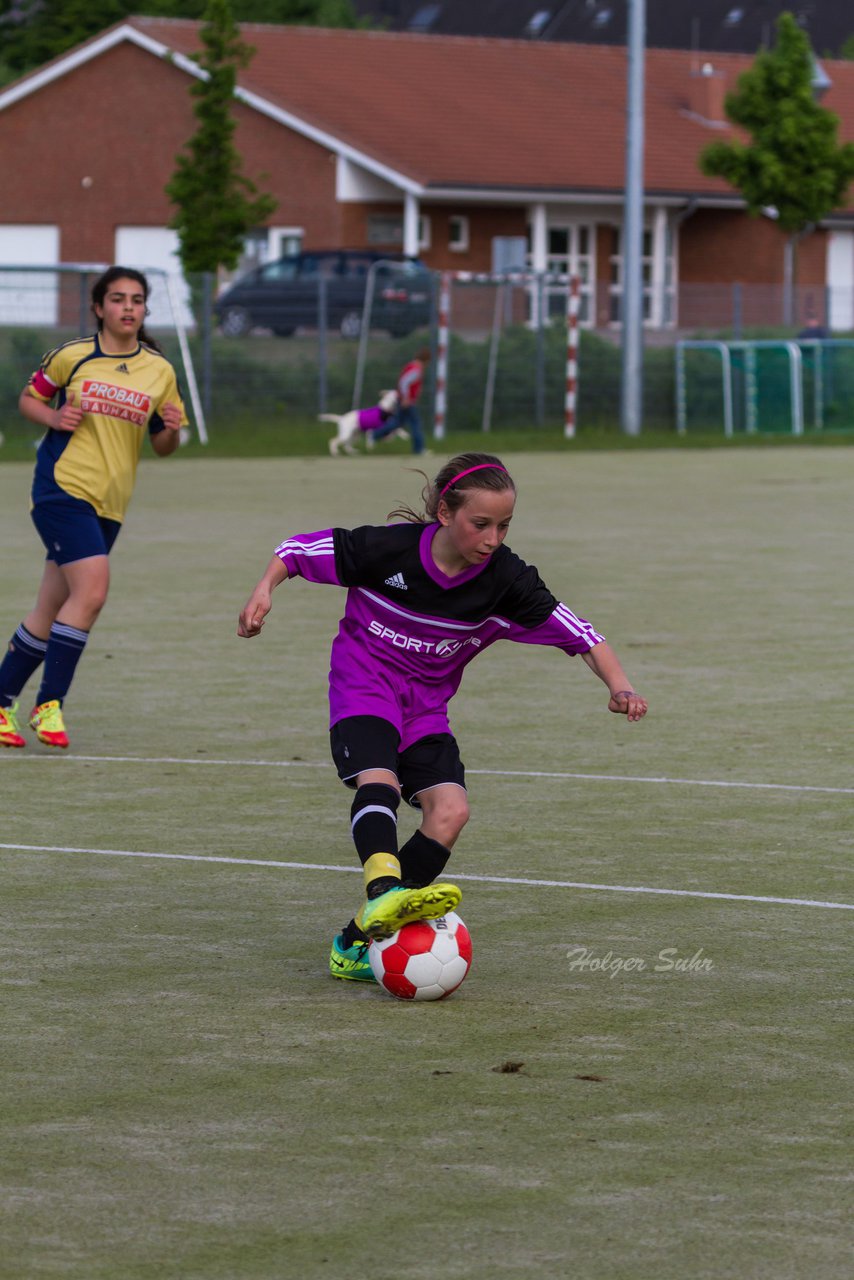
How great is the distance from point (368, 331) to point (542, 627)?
28.5m

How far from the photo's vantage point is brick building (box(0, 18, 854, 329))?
5184cm

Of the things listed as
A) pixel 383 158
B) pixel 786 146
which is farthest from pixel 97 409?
pixel 383 158

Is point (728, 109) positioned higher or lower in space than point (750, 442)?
higher

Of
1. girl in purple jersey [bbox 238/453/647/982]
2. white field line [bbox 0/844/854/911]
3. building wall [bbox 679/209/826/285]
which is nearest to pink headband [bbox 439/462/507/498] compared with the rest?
girl in purple jersey [bbox 238/453/647/982]

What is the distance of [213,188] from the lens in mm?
41562

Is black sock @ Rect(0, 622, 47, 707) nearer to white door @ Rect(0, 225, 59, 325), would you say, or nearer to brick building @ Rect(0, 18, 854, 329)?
white door @ Rect(0, 225, 59, 325)

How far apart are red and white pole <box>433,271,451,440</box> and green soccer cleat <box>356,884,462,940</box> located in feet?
92.4

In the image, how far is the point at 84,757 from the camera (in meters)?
9.40

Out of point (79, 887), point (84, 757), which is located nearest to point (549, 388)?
point (84, 757)

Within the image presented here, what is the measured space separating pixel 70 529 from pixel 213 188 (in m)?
33.0

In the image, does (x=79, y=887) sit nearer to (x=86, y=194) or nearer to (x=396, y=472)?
(x=396, y=472)

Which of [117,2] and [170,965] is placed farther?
[117,2]

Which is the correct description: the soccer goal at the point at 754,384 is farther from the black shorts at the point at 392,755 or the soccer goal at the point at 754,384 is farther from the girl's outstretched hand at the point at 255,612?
the girl's outstretched hand at the point at 255,612

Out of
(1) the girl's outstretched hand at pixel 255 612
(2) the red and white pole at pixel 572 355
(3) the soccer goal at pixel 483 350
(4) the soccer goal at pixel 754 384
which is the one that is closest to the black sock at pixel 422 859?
(1) the girl's outstretched hand at pixel 255 612
